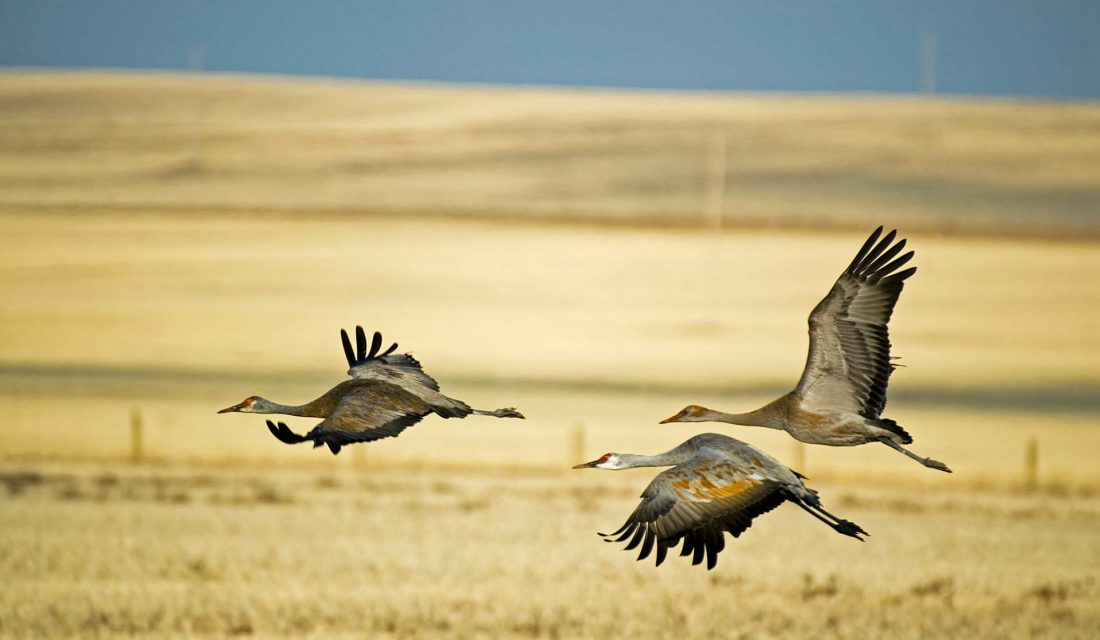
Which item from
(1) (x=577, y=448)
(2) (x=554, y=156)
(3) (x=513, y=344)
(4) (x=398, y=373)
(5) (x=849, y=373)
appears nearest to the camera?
(5) (x=849, y=373)

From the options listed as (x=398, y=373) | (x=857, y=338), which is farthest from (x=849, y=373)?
(x=398, y=373)

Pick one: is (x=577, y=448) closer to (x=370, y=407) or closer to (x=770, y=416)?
(x=770, y=416)

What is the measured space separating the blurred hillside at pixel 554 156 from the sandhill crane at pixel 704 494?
221ft

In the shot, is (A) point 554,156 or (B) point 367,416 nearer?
(B) point 367,416

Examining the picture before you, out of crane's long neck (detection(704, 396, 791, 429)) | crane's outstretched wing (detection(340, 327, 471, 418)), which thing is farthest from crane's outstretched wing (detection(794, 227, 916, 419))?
crane's outstretched wing (detection(340, 327, 471, 418))

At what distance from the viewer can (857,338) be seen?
410 inches

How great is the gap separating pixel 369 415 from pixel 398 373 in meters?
0.98

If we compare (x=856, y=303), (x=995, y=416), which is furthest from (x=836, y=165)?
(x=856, y=303)

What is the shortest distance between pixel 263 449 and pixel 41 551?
15350 millimetres

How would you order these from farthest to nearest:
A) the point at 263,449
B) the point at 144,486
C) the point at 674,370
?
the point at 674,370 → the point at 263,449 → the point at 144,486

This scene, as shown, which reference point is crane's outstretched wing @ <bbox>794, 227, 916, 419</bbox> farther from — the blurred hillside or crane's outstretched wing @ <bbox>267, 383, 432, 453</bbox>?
the blurred hillside

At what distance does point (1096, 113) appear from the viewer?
336ft

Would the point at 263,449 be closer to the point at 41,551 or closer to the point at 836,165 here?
the point at 41,551

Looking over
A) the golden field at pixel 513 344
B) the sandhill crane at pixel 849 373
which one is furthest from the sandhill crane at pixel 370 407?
the golden field at pixel 513 344
